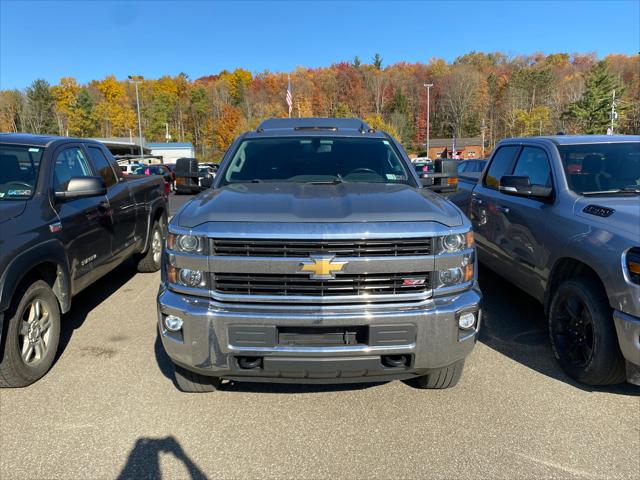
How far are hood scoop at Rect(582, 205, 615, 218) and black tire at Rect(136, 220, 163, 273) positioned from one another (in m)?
5.58

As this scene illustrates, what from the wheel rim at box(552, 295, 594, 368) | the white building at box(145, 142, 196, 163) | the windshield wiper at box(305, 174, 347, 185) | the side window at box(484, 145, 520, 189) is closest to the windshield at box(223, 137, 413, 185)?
the windshield wiper at box(305, 174, 347, 185)

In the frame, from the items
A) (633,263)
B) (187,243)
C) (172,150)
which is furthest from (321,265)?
(172,150)

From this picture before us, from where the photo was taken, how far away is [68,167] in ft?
16.2

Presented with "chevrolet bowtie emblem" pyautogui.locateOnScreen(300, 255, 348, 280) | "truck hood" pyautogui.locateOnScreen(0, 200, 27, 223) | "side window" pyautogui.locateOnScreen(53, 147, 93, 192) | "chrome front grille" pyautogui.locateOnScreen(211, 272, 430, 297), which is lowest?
"chrome front grille" pyautogui.locateOnScreen(211, 272, 430, 297)

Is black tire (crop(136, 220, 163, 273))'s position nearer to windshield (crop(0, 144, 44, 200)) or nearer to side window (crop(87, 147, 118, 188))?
side window (crop(87, 147, 118, 188))

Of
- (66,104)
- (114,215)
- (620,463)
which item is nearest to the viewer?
(620,463)

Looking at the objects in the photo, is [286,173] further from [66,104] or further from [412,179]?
[66,104]

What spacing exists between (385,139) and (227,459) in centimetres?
316

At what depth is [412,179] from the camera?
4199 mm

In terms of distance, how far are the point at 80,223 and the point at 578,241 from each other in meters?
4.37

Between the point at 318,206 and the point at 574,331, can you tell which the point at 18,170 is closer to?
the point at 318,206

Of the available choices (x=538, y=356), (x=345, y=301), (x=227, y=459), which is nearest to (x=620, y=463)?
(x=538, y=356)

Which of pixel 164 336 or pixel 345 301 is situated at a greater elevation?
pixel 345 301

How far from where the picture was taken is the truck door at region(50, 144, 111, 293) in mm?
4400
